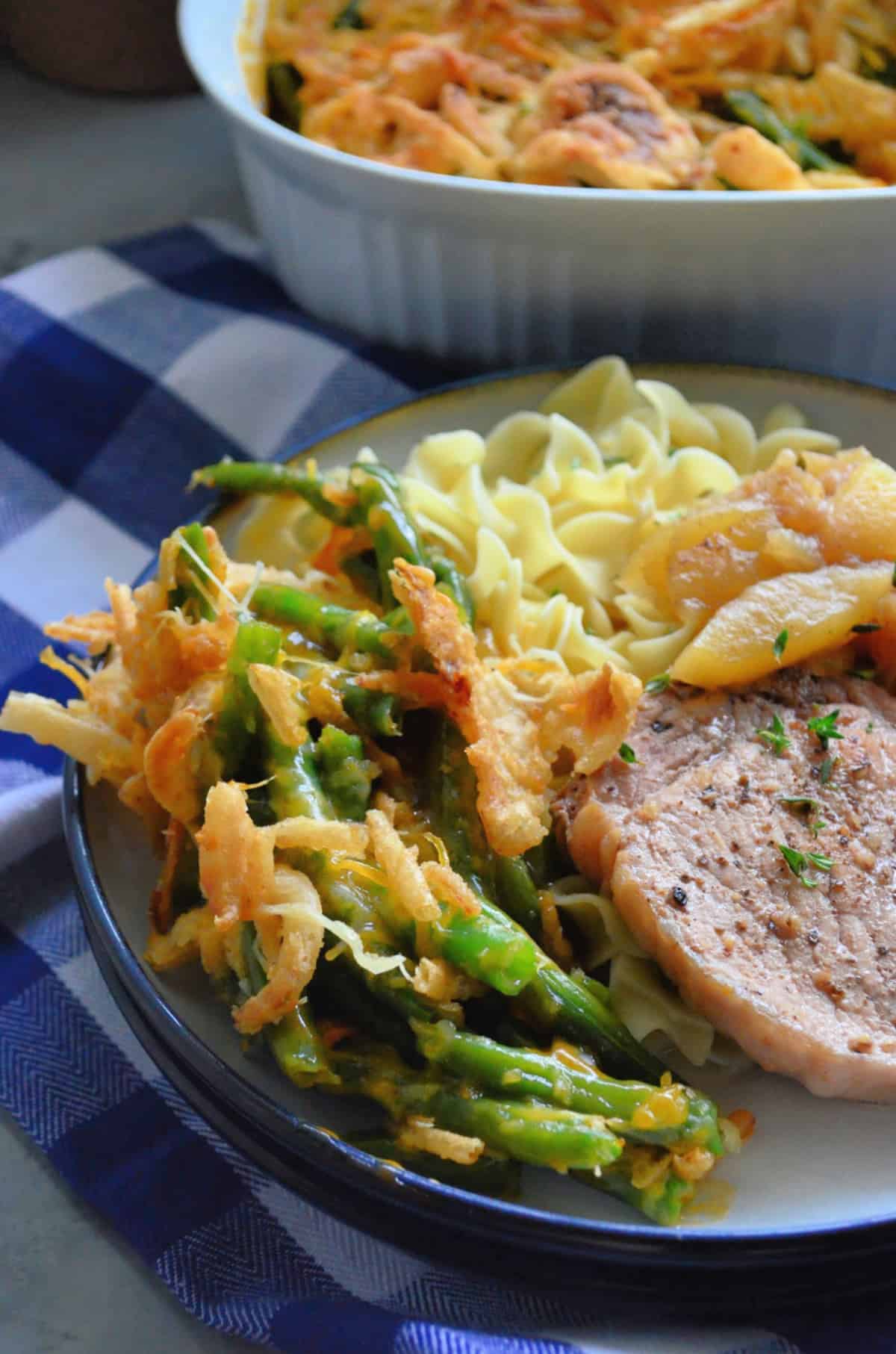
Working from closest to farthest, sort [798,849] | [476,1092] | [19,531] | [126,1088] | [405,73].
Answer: [476,1092], [798,849], [126,1088], [19,531], [405,73]

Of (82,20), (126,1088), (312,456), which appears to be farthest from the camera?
(82,20)

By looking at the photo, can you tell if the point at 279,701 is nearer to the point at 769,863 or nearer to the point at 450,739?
the point at 450,739

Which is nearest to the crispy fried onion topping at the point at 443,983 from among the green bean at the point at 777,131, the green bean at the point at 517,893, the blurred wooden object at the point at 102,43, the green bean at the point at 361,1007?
the green bean at the point at 361,1007

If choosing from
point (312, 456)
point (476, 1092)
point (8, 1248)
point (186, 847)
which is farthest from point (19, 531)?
point (476, 1092)

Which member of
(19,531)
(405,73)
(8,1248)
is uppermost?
(405,73)

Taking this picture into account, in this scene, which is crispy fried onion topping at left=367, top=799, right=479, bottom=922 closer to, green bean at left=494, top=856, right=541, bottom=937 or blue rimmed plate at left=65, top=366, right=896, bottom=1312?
green bean at left=494, top=856, right=541, bottom=937

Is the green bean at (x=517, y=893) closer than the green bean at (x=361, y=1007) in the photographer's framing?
No

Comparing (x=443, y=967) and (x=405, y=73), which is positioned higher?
(x=405, y=73)

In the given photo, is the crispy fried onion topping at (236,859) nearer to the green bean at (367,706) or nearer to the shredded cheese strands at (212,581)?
the green bean at (367,706)

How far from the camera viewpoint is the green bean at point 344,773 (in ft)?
8.43

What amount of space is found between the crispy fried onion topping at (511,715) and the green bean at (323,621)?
112mm

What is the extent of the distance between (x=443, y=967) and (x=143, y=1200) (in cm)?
83

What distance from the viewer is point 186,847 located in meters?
2.67

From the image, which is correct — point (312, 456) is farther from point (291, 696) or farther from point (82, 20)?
point (82, 20)
